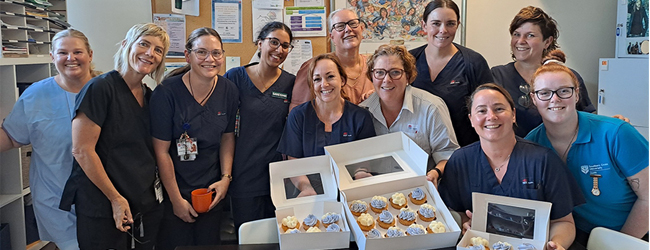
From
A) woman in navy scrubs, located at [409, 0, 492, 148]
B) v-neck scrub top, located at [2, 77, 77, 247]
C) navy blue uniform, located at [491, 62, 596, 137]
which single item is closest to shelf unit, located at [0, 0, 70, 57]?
v-neck scrub top, located at [2, 77, 77, 247]

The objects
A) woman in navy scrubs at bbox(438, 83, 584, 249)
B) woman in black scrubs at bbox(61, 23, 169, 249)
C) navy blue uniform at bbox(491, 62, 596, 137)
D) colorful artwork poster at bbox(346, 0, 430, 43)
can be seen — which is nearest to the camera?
woman in navy scrubs at bbox(438, 83, 584, 249)

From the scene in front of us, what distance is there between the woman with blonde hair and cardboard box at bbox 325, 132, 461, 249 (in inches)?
50.6

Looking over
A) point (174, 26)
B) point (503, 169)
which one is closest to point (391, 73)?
point (503, 169)

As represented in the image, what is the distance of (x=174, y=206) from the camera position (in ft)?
6.92

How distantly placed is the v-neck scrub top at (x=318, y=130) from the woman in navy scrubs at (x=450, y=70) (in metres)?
0.45

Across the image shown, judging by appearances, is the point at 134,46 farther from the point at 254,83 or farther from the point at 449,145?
the point at 449,145

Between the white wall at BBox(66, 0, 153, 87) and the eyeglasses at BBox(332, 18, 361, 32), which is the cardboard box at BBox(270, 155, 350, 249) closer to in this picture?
the eyeglasses at BBox(332, 18, 361, 32)

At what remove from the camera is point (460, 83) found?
2223 mm

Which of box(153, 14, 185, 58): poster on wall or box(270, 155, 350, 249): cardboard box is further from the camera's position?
box(153, 14, 185, 58): poster on wall

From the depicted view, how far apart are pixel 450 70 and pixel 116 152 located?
1627 mm

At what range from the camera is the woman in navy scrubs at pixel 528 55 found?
2217mm

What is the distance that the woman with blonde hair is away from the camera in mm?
2078

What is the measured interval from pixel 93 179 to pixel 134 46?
1.98 feet

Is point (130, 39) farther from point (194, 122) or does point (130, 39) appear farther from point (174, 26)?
point (174, 26)
